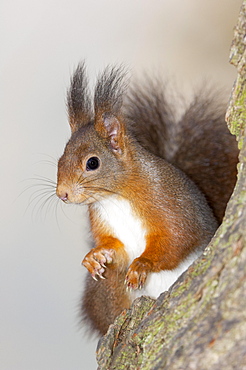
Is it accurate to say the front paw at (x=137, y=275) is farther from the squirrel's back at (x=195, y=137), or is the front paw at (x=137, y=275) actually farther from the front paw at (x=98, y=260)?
the squirrel's back at (x=195, y=137)

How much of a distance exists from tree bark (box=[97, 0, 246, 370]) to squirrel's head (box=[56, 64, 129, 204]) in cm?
38

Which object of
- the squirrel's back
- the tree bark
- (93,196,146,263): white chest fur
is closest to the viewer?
the tree bark

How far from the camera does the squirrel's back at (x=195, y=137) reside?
4.96 feet

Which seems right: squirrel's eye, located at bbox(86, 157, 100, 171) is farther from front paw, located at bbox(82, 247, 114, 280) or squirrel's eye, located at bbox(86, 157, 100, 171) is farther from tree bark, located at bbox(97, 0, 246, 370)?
tree bark, located at bbox(97, 0, 246, 370)

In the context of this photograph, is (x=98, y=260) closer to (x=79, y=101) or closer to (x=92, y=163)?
(x=92, y=163)

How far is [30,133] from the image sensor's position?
5.85 feet

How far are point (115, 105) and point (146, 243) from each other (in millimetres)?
313

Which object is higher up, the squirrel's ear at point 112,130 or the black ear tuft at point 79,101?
the black ear tuft at point 79,101

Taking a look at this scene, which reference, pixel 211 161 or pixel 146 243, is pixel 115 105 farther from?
pixel 211 161

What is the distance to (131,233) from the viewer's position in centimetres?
126

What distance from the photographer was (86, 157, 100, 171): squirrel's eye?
1153 millimetres

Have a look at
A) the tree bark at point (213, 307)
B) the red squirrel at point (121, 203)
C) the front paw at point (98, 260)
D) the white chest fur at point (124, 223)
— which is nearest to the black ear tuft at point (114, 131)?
the red squirrel at point (121, 203)

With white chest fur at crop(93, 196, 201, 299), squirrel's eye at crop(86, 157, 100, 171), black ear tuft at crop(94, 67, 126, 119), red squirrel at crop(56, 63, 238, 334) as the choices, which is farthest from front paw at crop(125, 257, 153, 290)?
black ear tuft at crop(94, 67, 126, 119)

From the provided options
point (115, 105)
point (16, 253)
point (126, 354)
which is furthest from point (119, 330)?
point (16, 253)
